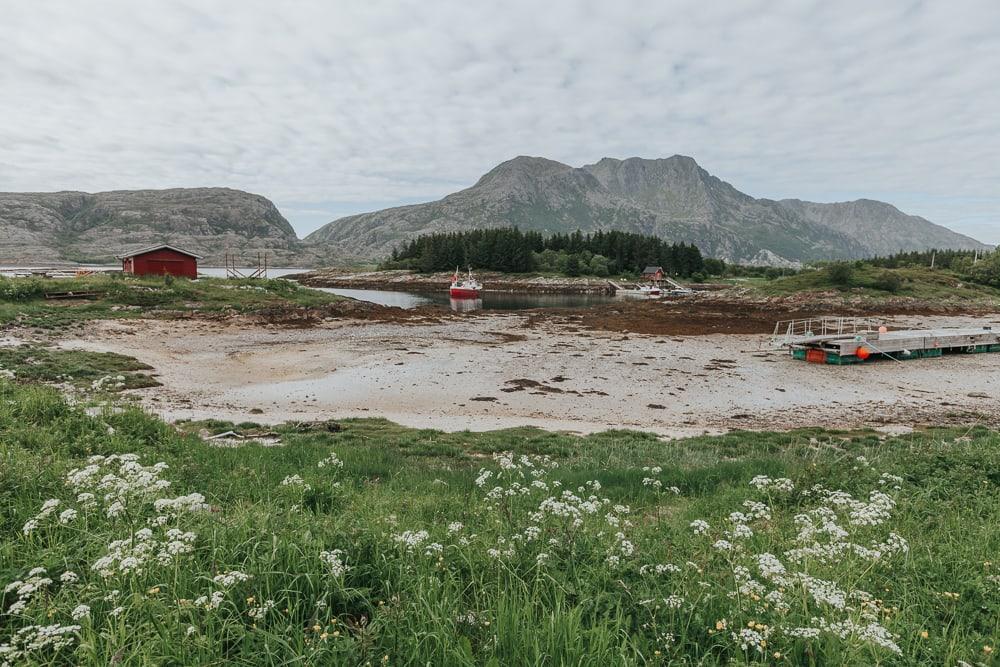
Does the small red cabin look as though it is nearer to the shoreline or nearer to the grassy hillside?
the shoreline

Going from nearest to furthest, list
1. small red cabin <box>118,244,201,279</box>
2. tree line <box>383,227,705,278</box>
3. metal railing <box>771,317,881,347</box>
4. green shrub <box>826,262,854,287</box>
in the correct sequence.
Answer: metal railing <box>771,317,881,347</box> → small red cabin <box>118,244,201,279</box> → green shrub <box>826,262,854,287</box> → tree line <box>383,227,705,278</box>

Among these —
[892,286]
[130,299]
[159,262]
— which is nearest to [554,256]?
[892,286]

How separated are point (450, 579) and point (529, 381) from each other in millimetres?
22457

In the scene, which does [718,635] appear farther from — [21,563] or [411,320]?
[411,320]

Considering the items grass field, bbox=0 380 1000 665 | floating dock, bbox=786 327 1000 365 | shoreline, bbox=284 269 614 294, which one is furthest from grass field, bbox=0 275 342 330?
shoreline, bbox=284 269 614 294

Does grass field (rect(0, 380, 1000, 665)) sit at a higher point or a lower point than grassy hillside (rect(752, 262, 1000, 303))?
lower

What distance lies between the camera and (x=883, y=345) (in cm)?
3403

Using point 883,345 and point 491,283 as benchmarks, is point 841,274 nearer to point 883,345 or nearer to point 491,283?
point 883,345

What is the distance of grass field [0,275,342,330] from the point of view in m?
34.4

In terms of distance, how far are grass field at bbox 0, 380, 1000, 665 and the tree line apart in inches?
5102

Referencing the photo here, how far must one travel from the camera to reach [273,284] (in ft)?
207

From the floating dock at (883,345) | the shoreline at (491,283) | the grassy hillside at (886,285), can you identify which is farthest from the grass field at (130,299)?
the grassy hillside at (886,285)

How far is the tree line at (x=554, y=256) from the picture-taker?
136m

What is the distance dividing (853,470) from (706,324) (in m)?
Result: 46.1
